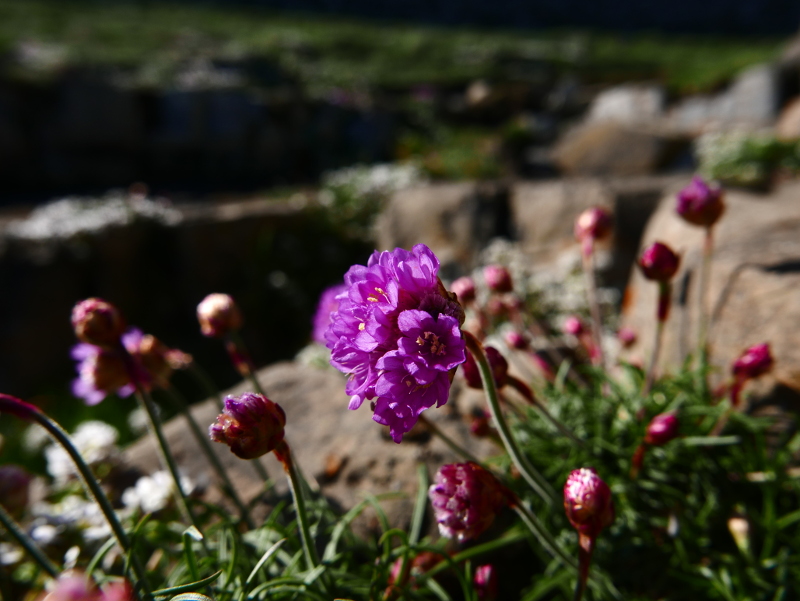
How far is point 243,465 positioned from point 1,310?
359 cm

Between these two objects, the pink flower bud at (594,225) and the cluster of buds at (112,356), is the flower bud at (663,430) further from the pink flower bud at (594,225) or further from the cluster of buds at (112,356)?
the cluster of buds at (112,356)

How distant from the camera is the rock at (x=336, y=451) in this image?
66.3 inches

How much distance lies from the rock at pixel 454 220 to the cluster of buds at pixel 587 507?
2.95m

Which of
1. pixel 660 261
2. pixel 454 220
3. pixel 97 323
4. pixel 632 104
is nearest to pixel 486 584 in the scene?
pixel 660 261

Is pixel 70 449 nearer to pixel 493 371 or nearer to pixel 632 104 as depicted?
pixel 493 371

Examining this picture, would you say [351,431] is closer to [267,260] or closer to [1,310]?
[267,260]

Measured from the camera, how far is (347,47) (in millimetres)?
17484

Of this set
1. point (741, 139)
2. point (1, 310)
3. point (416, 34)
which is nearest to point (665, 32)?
point (416, 34)

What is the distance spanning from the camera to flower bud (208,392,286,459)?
0.85 metres

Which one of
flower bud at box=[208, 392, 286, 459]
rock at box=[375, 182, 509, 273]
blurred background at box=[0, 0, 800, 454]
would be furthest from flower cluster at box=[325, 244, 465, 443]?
rock at box=[375, 182, 509, 273]

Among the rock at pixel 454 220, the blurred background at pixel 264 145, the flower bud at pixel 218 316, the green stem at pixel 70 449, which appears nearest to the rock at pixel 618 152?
the blurred background at pixel 264 145

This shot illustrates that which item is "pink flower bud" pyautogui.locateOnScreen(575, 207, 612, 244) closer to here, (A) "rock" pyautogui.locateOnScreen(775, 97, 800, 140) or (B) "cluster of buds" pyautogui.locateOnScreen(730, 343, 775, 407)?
(B) "cluster of buds" pyautogui.locateOnScreen(730, 343, 775, 407)

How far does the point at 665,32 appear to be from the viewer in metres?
23.9

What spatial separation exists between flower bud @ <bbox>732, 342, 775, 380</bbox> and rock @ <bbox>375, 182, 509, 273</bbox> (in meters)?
2.48
